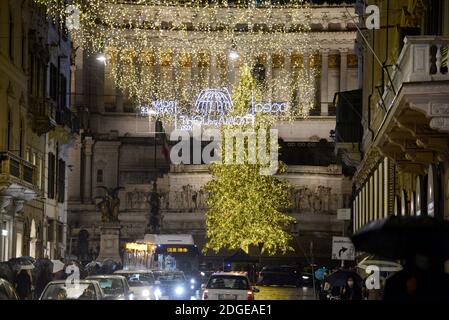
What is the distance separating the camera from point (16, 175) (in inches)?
1725

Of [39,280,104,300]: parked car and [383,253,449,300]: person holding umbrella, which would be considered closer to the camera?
[383,253,449,300]: person holding umbrella

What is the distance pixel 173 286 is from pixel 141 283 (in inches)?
219

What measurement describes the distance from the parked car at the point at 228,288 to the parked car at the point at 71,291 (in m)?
7.63

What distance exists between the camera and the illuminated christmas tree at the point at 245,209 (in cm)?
8469

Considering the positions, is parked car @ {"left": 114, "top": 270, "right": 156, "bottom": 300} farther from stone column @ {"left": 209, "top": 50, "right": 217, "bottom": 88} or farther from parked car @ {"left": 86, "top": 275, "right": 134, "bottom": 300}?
stone column @ {"left": 209, "top": 50, "right": 217, "bottom": 88}

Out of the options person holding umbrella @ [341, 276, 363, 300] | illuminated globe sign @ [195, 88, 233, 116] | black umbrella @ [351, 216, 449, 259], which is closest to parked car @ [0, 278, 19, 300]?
person holding umbrella @ [341, 276, 363, 300]

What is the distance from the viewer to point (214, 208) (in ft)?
283

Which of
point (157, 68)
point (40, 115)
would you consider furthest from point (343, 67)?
point (40, 115)

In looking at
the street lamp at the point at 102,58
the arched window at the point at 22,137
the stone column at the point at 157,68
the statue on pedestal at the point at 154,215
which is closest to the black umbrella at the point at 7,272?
the arched window at the point at 22,137

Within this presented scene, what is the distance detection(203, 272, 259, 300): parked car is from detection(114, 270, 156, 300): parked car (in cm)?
248

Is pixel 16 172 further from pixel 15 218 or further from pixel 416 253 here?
pixel 416 253

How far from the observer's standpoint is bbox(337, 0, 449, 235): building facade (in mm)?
24156

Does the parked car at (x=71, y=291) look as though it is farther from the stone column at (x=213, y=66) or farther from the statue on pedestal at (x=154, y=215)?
the stone column at (x=213, y=66)
